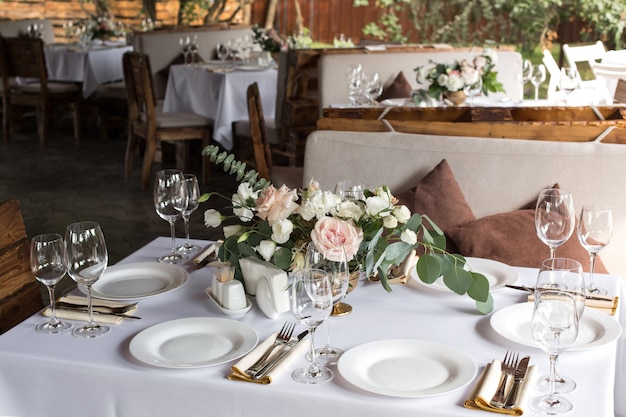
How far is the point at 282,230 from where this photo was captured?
6.05ft

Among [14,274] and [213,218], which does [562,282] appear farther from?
[14,274]

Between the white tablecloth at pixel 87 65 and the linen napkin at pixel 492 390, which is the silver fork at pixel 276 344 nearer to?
the linen napkin at pixel 492 390

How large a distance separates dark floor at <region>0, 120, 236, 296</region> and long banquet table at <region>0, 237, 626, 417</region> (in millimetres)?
2456

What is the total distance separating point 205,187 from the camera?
6.04 metres

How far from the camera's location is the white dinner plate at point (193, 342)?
1665 millimetres

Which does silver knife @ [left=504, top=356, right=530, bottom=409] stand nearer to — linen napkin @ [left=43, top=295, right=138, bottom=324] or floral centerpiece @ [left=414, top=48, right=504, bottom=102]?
linen napkin @ [left=43, top=295, right=138, bottom=324]

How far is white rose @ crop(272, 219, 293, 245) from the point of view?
1.84 meters

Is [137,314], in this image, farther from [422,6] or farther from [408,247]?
[422,6]

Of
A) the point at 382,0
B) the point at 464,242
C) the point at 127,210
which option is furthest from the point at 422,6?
the point at 464,242

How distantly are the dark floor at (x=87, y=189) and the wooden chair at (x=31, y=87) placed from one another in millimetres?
238

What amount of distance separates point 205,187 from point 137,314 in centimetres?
413

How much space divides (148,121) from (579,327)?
449cm

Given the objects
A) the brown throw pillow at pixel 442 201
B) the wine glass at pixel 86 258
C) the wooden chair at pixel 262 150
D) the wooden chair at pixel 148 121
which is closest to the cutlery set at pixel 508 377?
the wine glass at pixel 86 258

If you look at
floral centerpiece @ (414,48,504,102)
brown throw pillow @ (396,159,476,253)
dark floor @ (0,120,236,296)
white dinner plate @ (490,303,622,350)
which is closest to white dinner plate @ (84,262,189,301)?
white dinner plate @ (490,303,622,350)
